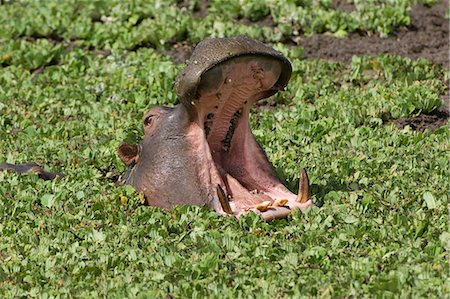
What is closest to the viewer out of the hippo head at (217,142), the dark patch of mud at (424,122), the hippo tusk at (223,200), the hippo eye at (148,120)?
the hippo head at (217,142)

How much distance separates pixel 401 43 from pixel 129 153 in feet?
13.6

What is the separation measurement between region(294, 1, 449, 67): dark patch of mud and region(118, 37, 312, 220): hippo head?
143 inches

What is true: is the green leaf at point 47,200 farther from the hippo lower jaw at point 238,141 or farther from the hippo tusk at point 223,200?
the hippo tusk at point 223,200

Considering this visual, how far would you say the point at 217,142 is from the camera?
6.47 metres

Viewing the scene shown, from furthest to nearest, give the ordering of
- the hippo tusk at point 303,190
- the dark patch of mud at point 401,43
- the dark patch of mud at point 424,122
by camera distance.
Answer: the dark patch of mud at point 401,43 → the dark patch of mud at point 424,122 → the hippo tusk at point 303,190

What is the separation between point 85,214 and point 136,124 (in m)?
2.12

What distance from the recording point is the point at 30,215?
653 cm

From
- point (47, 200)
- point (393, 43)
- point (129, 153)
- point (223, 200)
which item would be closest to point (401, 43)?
point (393, 43)

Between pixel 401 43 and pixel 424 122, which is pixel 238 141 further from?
pixel 401 43

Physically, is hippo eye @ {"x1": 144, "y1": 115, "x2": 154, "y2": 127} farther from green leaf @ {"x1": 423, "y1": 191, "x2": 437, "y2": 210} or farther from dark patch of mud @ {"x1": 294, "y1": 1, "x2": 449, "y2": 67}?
dark patch of mud @ {"x1": 294, "y1": 1, "x2": 449, "y2": 67}

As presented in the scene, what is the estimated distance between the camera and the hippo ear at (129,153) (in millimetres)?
6832

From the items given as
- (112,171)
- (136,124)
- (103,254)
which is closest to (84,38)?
(136,124)

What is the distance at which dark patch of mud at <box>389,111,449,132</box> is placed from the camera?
8320 mm

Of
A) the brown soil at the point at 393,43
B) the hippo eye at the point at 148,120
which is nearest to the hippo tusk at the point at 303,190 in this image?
the hippo eye at the point at 148,120
